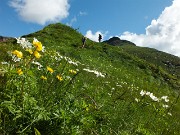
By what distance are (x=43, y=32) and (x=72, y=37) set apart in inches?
132

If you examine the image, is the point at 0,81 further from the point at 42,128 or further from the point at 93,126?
the point at 93,126

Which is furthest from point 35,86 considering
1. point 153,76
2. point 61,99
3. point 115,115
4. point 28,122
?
point 153,76

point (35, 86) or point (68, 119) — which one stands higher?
point (35, 86)

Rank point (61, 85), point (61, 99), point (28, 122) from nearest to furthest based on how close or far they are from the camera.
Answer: point (28, 122), point (61, 99), point (61, 85)

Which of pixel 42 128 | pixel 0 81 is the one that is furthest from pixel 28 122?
pixel 0 81

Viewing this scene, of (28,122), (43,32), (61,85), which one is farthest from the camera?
(43,32)

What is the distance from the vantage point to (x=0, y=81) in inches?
195

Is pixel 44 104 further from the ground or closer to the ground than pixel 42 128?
further from the ground

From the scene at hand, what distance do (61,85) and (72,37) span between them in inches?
1354

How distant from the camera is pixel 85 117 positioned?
16.7 ft

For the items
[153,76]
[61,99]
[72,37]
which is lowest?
[61,99]

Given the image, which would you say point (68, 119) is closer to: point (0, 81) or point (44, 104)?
point (44, 104)

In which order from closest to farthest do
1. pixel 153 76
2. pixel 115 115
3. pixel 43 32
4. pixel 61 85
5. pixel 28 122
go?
A: 1. pixel 28 122
2. pixel 61 85
3. pixel 115 115
4. pixel 153 76
5. pixel 43 32

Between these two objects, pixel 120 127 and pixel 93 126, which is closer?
pixel 93 126
